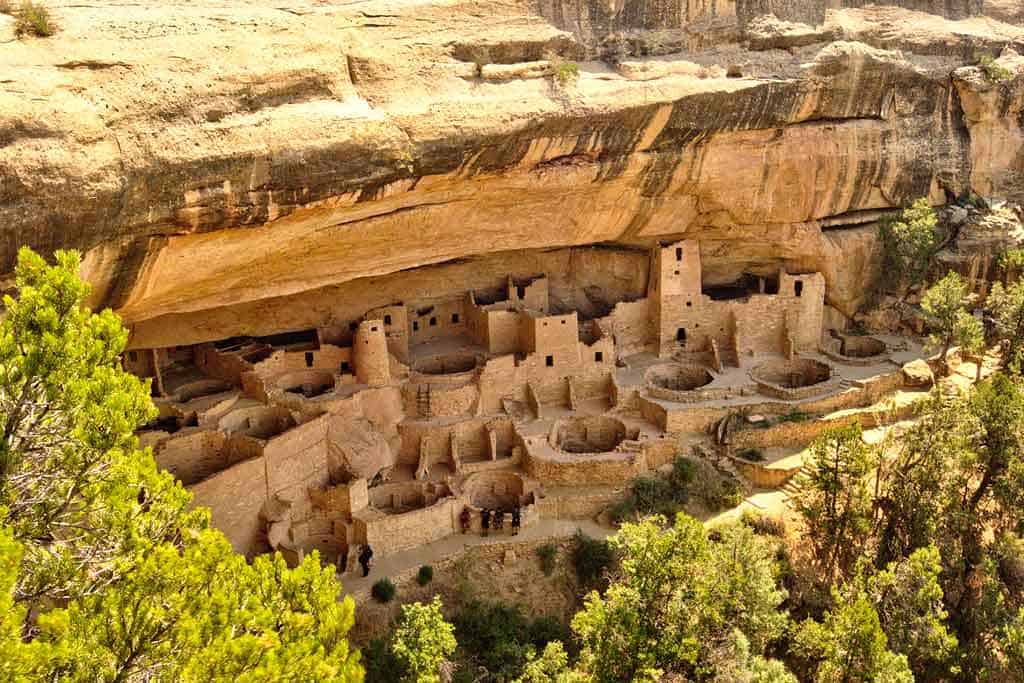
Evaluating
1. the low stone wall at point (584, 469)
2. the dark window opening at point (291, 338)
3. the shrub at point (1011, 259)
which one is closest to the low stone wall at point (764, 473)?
the low stone wall at point (584, 469)

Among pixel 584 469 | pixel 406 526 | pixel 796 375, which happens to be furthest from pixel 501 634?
pixel 796 375

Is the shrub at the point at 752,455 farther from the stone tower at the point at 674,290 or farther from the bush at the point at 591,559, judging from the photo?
the bush at the point at 591,559

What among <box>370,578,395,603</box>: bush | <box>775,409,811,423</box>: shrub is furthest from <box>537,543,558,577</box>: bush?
<box>775,409,811,423</box>: shrub

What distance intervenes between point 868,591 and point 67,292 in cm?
1341

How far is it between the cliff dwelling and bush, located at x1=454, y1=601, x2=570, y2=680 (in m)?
1.64

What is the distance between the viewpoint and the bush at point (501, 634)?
15.3 metres

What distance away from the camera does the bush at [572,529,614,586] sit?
1661 centimetres

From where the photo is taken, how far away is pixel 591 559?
1659 centimetres

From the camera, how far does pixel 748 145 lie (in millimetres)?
18641

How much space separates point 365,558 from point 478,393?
14.1ft

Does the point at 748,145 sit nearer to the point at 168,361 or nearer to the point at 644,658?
the point at 644,658

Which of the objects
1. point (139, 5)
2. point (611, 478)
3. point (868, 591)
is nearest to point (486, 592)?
point (611, 478)

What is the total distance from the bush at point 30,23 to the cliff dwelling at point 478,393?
662 centimetres

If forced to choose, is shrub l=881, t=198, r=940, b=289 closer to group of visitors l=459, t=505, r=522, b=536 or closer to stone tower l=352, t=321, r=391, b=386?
group of visitors l=459, t=505, r=522, b=536
